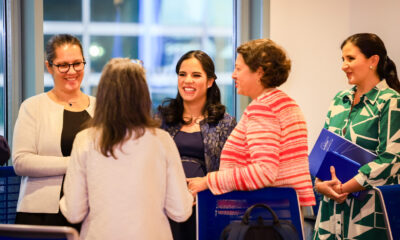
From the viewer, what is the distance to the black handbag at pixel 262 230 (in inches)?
73.9

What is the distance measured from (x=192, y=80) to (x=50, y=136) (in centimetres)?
83

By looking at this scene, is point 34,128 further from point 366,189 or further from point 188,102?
point 366,189

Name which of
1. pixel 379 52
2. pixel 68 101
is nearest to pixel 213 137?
pixel 68 101

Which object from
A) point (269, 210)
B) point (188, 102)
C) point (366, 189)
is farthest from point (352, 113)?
point (269, 210)

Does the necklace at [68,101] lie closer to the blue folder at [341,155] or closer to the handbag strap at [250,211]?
the handbag strap at [250,211]

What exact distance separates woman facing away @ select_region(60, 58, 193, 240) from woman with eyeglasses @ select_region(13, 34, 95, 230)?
1.58 feet

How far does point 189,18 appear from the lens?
4.00 m

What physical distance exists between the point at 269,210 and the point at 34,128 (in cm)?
124

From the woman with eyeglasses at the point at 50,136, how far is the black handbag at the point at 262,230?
2.91 feet

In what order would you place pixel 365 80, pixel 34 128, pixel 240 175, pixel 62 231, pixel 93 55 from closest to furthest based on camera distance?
pixel 62 231
pixel 240 175
pixel 34 128
pixel 365 80
pixel 93 55

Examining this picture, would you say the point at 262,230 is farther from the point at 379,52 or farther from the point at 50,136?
the point at 379,52

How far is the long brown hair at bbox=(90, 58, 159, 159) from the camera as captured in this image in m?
1.82

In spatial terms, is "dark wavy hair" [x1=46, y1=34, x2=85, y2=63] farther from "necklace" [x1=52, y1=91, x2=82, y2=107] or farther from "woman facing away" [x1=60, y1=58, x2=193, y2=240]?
"woman facing away" [x1=60, y1=58, x2=193, y2=240]

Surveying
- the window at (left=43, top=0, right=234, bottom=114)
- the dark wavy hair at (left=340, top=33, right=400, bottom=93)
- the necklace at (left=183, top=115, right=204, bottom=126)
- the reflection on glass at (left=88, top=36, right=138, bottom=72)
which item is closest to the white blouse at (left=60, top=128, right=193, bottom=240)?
the necklace at (left=183, top=115, right=204, bottom=126)
